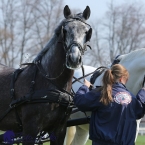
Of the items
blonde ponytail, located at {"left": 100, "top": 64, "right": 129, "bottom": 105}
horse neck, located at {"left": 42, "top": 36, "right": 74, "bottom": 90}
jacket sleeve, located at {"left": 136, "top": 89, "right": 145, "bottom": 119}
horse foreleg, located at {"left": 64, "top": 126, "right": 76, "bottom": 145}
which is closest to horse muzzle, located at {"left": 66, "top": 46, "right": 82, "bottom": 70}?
horse neck, located at {"left": 42, "top": 36, "right": 74, "bottom": 90}

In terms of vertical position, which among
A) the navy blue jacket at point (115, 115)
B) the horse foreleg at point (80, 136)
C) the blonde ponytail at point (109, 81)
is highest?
the blonde ponytail at point (109, 81)

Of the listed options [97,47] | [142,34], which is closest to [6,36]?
[97,47]

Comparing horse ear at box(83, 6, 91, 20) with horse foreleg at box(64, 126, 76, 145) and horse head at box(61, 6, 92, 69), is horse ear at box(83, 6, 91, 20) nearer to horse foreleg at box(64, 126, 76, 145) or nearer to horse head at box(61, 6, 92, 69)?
horse head at box(61, 6, 92, 69)

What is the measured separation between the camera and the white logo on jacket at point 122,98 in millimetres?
5266

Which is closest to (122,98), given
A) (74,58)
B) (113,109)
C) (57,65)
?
(113,109)

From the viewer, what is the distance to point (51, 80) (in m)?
6.26

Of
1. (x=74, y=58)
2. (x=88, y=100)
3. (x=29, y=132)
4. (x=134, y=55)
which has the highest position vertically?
(x=74, y=58)

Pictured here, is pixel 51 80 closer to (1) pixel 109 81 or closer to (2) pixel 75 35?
(2) pixel 75 35

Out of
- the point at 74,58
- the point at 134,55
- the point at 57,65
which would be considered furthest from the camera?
the point at 134,55

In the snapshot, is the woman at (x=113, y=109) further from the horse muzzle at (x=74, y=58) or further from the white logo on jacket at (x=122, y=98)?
the horse muzzle at (x=74, y=58)

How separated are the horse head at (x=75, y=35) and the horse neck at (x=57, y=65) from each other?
241mm

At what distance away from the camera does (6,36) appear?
35.6 m

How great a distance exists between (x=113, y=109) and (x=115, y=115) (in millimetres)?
74

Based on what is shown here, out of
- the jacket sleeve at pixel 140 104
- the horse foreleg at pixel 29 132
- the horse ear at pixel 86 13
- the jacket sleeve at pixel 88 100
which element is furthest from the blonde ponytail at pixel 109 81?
the horse foreleg at pixel 29 132
